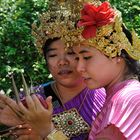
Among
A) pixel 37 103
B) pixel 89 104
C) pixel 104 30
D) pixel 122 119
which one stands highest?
pixel 104 30

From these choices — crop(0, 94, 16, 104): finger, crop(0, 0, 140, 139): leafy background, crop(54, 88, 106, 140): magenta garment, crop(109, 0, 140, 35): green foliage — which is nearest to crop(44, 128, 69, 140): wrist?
crop(0, 94, 16, 104): finger

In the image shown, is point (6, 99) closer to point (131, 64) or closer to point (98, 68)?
point (98, 68)

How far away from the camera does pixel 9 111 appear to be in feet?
9.26

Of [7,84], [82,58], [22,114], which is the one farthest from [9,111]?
[7,84]

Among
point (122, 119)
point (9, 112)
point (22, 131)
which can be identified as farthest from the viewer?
point (22, 131)

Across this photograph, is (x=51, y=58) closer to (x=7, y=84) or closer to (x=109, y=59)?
(x=109, y=59)

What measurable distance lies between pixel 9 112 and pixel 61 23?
649 millimetres

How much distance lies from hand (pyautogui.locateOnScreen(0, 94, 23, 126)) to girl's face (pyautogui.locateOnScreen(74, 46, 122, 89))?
1.34 ft

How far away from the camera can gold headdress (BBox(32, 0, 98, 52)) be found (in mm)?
2980

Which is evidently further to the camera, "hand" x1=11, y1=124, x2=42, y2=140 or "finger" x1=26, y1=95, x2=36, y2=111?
"hand" x1=11, y1=124, x2=42, y2=140

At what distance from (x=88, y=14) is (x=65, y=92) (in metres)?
0.84

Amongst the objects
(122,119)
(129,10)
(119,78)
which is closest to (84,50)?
(119,78)

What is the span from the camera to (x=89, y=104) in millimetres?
3359

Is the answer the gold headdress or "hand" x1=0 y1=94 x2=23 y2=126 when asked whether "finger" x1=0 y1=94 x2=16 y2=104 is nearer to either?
"hand" x1=0 y1=94 x2=23 y2=126
